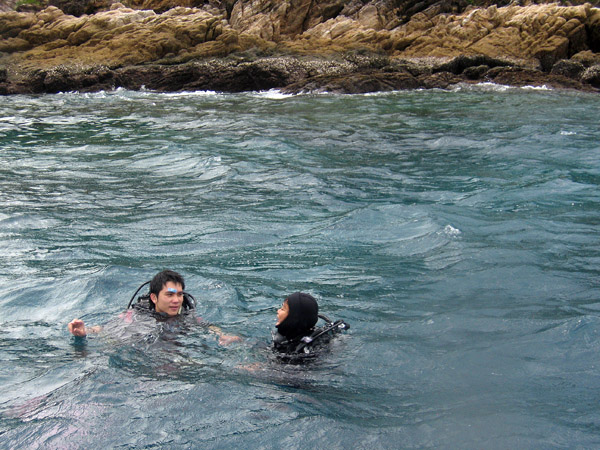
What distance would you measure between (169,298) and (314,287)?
Result: 174 centimetres

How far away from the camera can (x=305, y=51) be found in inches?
1101

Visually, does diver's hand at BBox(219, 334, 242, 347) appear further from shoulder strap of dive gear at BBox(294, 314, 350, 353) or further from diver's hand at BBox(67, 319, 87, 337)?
diver's hand at BBox(67, 319, 87, 337)

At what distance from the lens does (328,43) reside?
29.0 metres

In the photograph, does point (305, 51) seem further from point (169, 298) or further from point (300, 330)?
point (300, 330)

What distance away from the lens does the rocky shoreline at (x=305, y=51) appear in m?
25.5

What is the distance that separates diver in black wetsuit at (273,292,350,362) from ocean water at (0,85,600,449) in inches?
5.0

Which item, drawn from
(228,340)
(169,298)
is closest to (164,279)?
(169,298)

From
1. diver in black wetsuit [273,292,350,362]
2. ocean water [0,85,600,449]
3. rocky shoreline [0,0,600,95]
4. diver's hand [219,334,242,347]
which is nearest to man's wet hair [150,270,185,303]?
ocean water [0,85,600,449]

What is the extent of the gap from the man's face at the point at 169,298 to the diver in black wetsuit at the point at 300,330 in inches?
39.6

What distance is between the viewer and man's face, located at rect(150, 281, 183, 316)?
539 cm

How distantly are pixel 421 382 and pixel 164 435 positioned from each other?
6.45 feet

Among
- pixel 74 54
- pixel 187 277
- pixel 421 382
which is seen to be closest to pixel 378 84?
pixel 74 54

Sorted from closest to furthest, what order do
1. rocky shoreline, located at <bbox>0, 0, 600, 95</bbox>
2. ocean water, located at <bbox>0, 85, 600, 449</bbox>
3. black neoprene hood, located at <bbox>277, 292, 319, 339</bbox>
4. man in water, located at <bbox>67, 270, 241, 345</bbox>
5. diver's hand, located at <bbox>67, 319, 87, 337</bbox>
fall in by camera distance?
ocean water, located at <bbox>0, 85, 600, 449</bbox>, black neoprene hood, located at <bbox>277, 292, 319, 339</bbox>, diver's hand, located at <bbox>67, 319, 87, 337</bbox>, man in water, located at <bbox>67, 270, 241, 345</bbox>, rocky shoreline, located at <bbox>0, 0, 600, 95</bbox>

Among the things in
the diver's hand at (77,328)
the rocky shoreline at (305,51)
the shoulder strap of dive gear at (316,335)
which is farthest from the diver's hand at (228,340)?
the rocky shoreline at (305,51)
